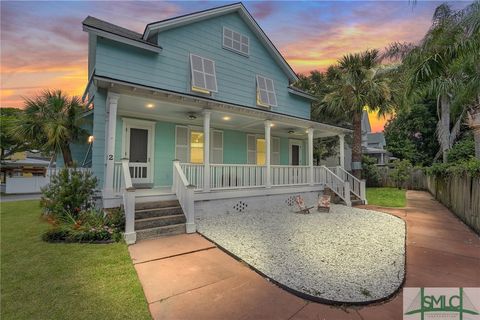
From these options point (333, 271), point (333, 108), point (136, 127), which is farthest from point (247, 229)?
point (333, 108)

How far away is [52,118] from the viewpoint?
350 inches

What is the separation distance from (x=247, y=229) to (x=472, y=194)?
6838 mm

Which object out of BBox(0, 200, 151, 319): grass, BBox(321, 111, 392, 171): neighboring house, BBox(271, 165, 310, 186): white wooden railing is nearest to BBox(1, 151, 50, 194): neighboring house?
BBox(0, 200, 151, 319): grass

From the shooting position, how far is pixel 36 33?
8211 mm

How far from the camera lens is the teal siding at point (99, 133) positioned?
7905 millimetres

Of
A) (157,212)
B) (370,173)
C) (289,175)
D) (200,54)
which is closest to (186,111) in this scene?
(200,54)

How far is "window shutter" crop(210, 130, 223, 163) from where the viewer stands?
11.0m

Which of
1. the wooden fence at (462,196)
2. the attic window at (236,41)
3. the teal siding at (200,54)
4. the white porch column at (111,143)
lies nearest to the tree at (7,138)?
the teal siding at (200,54)

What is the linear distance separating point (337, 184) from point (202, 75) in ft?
26.3

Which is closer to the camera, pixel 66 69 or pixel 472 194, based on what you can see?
pixel 472 194

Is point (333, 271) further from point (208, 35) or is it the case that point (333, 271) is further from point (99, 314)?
point (208, 35)

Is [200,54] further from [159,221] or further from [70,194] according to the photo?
[159,221]

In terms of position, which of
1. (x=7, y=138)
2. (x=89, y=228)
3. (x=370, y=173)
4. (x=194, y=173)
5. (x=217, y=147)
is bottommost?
(x=89, y=228)

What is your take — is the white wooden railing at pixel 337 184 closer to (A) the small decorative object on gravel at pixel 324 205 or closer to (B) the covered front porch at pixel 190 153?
(B) the covered front porch at pixel 190 153
